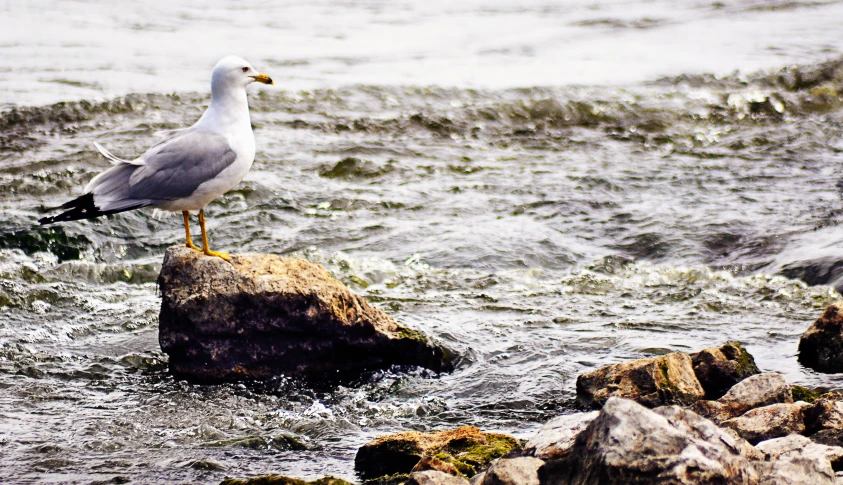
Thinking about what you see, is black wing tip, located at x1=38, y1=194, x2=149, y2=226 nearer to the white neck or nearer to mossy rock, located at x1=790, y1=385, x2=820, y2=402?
the white neck

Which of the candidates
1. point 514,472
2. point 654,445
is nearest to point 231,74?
point 514,472

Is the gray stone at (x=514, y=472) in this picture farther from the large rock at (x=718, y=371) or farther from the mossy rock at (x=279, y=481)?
the large rock at (x=718, y=371)

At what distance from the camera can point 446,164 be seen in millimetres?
10531

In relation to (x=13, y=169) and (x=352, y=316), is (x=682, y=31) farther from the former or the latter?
(x=352, y=316)

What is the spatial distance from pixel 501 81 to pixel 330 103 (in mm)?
2671

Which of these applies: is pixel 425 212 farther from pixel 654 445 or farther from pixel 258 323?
pixel 654 445

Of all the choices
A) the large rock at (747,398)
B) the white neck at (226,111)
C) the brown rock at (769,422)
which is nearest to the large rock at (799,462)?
Answer: the brown rock at (769,422)

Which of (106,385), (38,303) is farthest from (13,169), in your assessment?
(106,385)

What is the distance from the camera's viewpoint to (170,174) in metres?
5.45

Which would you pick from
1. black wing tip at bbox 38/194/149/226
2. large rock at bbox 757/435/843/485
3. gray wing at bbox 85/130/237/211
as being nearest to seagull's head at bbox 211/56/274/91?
gray wing at bbox 85/130/237/211

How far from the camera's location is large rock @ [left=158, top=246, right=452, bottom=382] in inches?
205

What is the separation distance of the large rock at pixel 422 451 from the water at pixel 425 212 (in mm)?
146

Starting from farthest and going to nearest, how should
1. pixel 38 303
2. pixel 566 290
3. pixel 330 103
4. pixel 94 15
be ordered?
pixel 94 15 → pixel 330 103 → pixel 566 290 → pixel 38 303

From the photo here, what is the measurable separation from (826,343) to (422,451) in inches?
96.5
